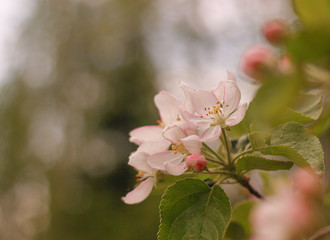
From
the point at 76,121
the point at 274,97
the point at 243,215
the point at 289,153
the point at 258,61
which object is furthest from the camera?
the point at 76,121

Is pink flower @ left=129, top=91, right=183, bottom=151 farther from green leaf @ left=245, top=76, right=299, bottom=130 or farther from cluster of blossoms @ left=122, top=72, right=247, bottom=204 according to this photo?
green leaf @ left=245, top=76, right=299, bottom=130

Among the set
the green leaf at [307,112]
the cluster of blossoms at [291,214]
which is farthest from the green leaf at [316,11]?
the green leaf at [307,112]

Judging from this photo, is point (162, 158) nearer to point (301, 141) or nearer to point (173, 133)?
point (173, 133)

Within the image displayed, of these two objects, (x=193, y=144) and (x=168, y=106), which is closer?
(x=193, y=144)

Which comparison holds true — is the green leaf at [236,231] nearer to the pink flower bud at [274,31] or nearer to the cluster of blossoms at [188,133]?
the cluster of blossoms at [188,133]

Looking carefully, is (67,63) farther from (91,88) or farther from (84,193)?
(84,193)

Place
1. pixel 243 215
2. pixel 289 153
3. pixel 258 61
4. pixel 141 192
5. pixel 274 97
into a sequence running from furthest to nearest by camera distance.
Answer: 1. pixel 243 215
2. pixel 141 192
3. pixel 289 153
4. pixel 258 61
5. pixel 274 97

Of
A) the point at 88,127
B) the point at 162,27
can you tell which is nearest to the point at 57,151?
the point at 88,127

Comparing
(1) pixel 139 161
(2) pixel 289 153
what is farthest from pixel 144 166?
(2) pixel 289 153
